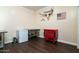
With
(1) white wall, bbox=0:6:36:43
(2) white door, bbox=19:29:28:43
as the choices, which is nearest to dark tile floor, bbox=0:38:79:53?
(2) white door, bbox=19:29:28:43

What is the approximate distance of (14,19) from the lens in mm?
1466

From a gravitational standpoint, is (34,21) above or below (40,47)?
above

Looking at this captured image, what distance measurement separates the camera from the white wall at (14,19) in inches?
50.3

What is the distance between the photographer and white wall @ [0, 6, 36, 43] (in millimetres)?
1279

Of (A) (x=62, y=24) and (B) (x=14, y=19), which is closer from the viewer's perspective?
(B) (x=14, y=19)

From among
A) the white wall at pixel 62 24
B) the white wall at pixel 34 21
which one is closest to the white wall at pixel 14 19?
the white wall at pixel 34 21

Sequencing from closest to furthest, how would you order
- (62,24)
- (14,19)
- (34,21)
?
(14,19)
(34,21)
(62,24)

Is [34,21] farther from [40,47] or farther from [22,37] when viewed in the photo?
[40,47]

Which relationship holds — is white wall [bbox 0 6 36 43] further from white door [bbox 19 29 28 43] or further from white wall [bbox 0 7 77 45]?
white door [bbox 19 29 28 43]

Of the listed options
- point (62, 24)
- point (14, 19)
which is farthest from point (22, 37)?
point (62, 24)

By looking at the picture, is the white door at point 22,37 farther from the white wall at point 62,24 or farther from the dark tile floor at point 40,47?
the white wall at point 62,24

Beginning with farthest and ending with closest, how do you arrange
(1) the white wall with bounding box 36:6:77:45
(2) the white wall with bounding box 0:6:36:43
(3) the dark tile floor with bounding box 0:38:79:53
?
1. (1) the white wall with bounding box 36:6:77:45
2. (3) the dark tile floor with bounding box 0:38:79:53
3. (2) the white wall with bounding box 0:6:36:43
